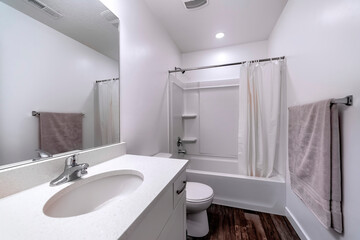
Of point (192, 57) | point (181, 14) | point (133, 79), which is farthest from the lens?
point (192, 57)

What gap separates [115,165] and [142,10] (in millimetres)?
1559

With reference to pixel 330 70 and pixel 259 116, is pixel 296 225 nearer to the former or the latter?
pixel 259 116

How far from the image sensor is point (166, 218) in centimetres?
67

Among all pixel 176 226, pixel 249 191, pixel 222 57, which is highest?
pixel 222 57

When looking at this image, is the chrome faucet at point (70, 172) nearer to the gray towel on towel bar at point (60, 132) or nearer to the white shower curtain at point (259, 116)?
the gray towel on towel bar at point (60, 132)

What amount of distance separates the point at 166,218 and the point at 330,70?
4.43 feet

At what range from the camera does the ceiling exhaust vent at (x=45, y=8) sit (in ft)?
2.25

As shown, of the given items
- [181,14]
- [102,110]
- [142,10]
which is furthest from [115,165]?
[181,14]

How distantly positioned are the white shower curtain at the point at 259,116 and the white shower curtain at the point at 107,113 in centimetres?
155

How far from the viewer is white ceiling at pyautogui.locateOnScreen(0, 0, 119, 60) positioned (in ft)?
2.31

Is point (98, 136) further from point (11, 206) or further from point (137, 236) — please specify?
point (137, 236)

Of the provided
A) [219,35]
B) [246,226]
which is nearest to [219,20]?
[219,35]

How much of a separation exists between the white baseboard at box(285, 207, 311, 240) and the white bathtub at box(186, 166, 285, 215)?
8 cm

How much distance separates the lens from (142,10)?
4.97 ft
